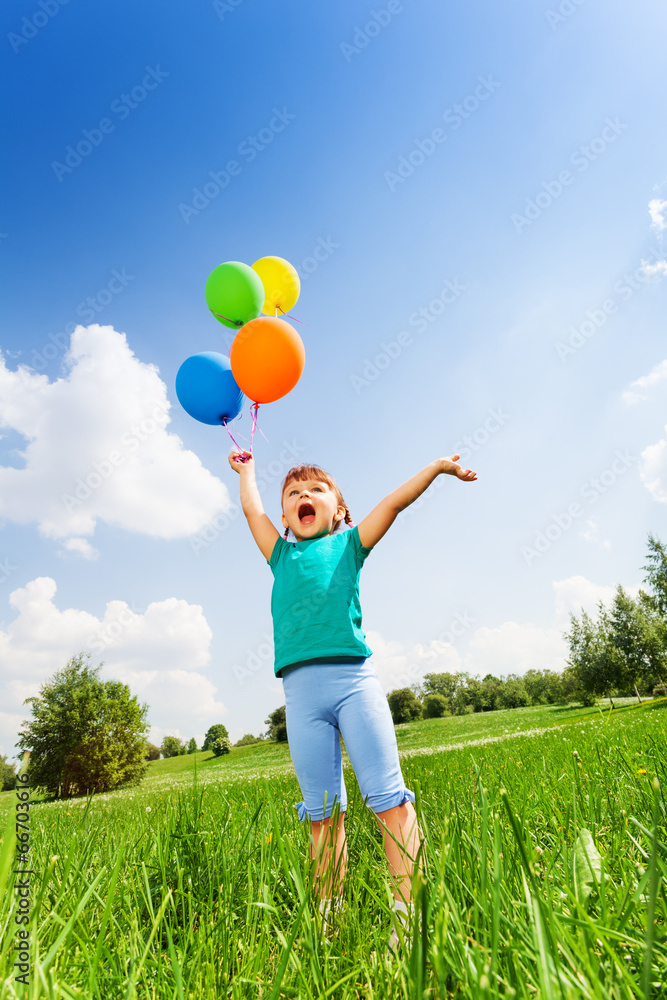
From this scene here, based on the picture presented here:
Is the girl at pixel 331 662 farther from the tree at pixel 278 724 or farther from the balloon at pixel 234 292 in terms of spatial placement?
the tree at pixel 278 724

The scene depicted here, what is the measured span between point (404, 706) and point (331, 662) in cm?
5198

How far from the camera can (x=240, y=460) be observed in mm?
3295

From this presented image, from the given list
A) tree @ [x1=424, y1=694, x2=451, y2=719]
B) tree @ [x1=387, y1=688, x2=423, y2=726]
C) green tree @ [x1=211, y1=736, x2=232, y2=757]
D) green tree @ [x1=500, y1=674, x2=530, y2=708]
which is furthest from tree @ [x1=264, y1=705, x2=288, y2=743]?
green tree @ [x1=500, y1=674, x2=530, y2=708]

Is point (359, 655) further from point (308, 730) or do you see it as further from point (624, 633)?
point (624, 633)

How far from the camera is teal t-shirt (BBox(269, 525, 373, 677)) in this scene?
7.34ft

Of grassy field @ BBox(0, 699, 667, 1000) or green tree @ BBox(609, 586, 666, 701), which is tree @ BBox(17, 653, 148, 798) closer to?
grassy field @ BBox(0, 699, 667, 1000)

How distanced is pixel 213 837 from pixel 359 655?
0.87 m

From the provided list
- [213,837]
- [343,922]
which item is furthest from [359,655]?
[343,922]

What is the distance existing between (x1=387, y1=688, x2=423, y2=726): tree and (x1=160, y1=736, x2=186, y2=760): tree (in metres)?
24.6

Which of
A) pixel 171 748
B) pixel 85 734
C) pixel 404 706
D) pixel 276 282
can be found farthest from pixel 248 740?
pixel 276 282

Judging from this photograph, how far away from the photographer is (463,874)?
121cm

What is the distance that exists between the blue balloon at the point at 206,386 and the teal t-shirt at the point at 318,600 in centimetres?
134

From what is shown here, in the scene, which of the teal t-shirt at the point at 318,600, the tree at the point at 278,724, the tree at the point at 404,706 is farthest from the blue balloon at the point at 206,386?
the tree at the point at 404,706

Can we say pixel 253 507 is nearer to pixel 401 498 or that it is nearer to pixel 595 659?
pixel 401 498
